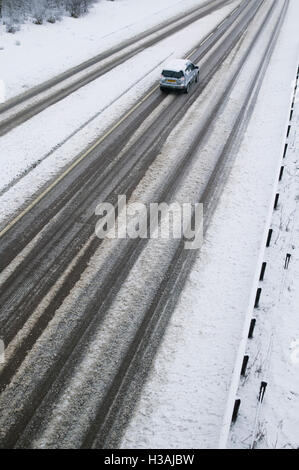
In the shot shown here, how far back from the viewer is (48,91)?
22.8m

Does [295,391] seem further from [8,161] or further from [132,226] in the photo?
[8,161]

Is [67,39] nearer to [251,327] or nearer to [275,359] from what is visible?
[251,327]

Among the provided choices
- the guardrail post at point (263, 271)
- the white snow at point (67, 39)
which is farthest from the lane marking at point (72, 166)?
the guardrail post at point (263, 271)

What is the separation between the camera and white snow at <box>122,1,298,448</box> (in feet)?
25.8

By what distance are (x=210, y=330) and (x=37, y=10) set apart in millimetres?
33194

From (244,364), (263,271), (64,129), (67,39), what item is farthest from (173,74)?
(244,364)

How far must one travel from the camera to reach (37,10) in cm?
3381

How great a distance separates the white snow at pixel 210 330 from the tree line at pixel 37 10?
24916 millimetres

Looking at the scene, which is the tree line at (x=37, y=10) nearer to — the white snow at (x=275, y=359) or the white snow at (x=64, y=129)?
the white snow at (x=64, y=129)

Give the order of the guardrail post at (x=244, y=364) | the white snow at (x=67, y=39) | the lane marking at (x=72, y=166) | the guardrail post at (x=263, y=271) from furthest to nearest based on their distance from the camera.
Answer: the white snow at (x=67, y=39) < the lane marking at (x=72, y=166) < the guardrail post at (x=263, y=271) < the guardrail post at (x=244, y=364)

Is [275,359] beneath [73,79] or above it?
beneath

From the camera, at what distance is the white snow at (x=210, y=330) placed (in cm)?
788

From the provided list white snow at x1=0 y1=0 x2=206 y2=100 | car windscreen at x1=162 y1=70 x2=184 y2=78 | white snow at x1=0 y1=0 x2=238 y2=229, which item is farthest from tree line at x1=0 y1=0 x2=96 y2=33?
car windscreen at x1=162 y1=70 x2=184 y2=78

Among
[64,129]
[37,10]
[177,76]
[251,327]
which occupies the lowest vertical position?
[251,327]
